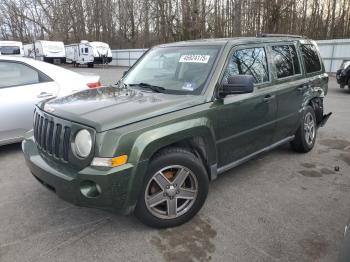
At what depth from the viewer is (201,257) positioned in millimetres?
2773

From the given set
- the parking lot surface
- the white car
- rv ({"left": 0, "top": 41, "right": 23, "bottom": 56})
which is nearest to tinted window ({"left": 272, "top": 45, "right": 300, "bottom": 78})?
the parking lot surface

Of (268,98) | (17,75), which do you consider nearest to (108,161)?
(268,98)

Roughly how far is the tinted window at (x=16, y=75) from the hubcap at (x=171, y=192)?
3.36 m

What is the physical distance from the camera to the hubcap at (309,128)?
5.13 meters

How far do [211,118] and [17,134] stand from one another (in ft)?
11.1

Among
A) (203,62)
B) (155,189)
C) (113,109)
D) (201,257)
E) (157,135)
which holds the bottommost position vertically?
(201,257)

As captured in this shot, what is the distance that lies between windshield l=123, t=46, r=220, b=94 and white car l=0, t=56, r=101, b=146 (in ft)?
5.56

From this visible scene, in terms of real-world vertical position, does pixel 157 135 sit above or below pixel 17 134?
above

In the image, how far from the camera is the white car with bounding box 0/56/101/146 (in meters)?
5.03

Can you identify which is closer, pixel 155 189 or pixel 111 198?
pixel 111 198

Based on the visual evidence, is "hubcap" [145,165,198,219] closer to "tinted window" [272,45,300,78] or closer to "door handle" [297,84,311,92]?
"tinted window" [272,45,300,78]

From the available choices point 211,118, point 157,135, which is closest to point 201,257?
point 157,135

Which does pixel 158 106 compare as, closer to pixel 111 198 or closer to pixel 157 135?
pixel 157 135

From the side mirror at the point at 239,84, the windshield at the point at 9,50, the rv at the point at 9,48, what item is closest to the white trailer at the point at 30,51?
the rv at the point at 9,48
